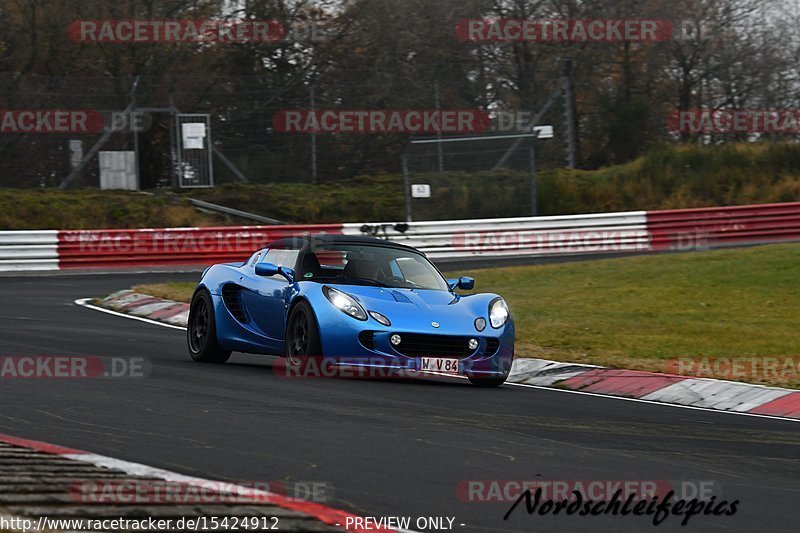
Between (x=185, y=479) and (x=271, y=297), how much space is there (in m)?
5.35

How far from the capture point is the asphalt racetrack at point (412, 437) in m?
5.51

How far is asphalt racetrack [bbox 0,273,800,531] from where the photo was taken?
5512 mm

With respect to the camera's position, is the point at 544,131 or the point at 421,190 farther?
the point at 544,131

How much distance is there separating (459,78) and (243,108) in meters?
5.08

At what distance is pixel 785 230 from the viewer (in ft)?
87.4

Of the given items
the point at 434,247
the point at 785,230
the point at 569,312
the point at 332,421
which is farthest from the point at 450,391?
the point at 785,230

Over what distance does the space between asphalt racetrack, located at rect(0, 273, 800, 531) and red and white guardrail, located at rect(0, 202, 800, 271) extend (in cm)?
1295

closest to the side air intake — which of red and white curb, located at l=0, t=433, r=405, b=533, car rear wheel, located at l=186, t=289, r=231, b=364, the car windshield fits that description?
car rear wheel, located at l=186, t=289, r=231, b=364

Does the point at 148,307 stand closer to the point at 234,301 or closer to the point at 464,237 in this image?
the point at 234,301

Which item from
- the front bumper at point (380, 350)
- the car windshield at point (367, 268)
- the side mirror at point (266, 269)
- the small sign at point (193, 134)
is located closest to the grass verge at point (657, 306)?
the car windshield at point (367, 268)

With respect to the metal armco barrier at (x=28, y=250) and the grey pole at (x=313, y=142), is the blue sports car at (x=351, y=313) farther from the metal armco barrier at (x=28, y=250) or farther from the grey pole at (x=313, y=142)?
the grey pole at (x=313, y=142)

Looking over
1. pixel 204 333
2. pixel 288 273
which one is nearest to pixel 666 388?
pixel 288 273

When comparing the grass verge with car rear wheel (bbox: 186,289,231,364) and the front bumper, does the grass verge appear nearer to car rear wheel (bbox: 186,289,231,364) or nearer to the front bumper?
the front bumper

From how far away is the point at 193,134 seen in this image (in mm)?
25781
